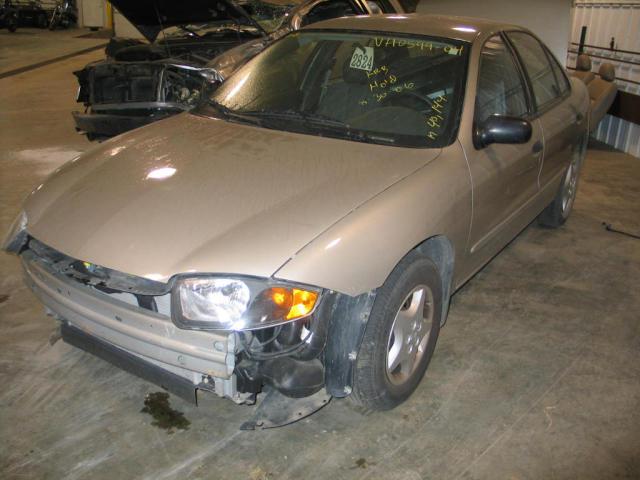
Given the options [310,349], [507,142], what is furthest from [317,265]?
[507,142]

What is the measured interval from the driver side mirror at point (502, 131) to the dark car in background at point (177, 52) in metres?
2.83

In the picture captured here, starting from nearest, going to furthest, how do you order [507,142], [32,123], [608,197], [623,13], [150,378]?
[150,378]
[507,142]
[608,197]
[623,13]
[32,123]

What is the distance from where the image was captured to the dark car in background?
218 inches

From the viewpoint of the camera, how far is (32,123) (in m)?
7.88

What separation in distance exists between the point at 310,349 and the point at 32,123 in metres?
6.89

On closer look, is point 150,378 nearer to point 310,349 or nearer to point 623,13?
point 310,349

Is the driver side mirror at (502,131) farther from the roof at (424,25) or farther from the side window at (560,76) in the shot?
the side window at (560,76)

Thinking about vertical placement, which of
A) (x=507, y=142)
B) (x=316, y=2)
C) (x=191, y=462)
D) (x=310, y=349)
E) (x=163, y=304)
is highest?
(x=316, y=2)

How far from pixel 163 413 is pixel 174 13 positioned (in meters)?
4.83

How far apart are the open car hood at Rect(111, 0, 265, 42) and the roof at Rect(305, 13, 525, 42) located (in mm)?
2876

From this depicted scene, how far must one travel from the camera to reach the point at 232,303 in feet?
6.94

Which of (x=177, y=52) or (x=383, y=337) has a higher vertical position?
(x=177, y=52)

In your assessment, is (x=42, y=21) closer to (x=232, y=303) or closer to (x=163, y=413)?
(x=163, y=413)

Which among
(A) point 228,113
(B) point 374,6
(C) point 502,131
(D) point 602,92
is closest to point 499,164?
(C) point 502,131
